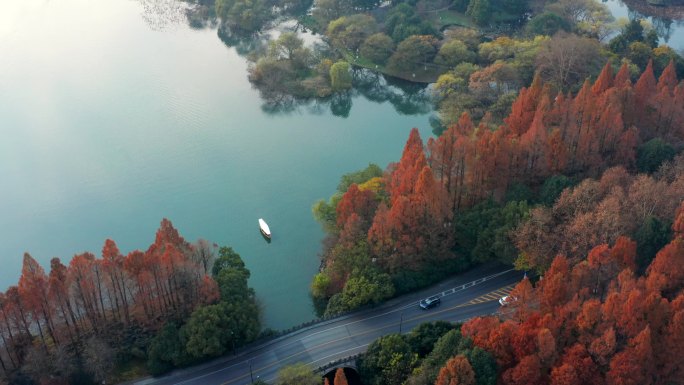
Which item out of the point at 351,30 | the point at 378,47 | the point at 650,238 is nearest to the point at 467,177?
the point at 650,238

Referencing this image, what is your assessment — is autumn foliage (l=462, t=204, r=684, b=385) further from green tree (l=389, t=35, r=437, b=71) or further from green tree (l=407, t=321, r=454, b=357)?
green tree (l=389, t=35, r=437, b=71)

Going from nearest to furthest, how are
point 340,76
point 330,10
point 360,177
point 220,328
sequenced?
point 220,328, point 360,177, point 340,76, point 330,10

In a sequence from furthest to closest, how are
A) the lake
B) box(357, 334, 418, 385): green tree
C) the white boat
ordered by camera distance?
the lake
the white boat
box(357, 334, 418, 385): green tree

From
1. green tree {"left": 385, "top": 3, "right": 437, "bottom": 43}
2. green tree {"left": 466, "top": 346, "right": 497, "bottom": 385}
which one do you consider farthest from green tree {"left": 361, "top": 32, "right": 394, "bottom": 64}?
green tree {"left": 466, "top": 346, "right": 497, "bottom": 385}

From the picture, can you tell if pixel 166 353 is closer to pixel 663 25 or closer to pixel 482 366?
pixel 482 366

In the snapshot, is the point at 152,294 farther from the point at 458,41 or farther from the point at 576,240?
the point at 458,41

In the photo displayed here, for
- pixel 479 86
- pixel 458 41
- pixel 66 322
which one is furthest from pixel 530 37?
pixel 66 322
